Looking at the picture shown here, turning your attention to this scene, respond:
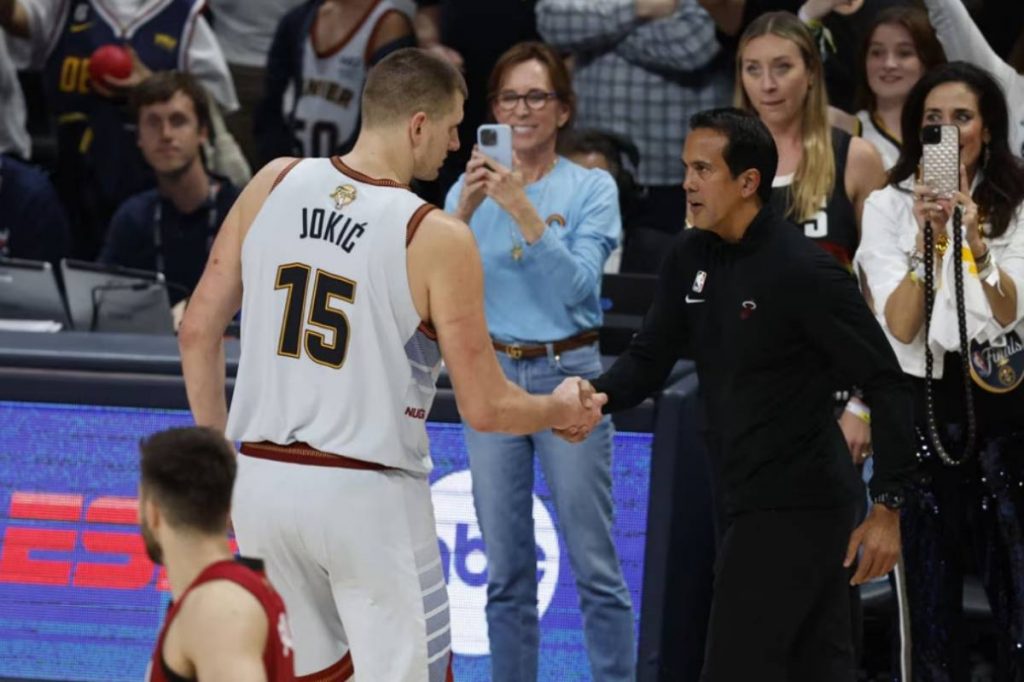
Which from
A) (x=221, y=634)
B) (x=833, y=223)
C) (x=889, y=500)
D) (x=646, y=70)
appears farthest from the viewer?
(x=646, y=70)

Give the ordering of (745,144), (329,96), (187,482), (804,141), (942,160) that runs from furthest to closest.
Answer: (329,96)
(804,141)
(942,160)
(745,144)
(187,482)

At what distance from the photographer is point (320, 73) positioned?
870 centimetres

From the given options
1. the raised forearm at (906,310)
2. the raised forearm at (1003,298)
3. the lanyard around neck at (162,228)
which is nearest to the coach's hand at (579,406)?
the raised forearm at (906,310)

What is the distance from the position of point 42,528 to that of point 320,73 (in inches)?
118

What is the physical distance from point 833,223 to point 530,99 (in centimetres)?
119

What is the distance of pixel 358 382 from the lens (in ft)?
14.9

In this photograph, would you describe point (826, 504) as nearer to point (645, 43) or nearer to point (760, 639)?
point (760, 639)

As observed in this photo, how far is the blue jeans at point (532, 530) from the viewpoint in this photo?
607 cm

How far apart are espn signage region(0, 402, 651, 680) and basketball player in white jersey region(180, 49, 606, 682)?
70.6 inches

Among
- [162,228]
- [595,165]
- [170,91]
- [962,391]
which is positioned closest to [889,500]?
[962,391]

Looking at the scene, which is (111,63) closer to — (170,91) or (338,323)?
(170,91)

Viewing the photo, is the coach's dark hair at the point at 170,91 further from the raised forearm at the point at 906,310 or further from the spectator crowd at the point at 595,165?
the raised forearm at the point at 906,310

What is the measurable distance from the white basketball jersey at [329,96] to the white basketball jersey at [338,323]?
13.5ft

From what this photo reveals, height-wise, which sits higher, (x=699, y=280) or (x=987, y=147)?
(x=987, y=147)
